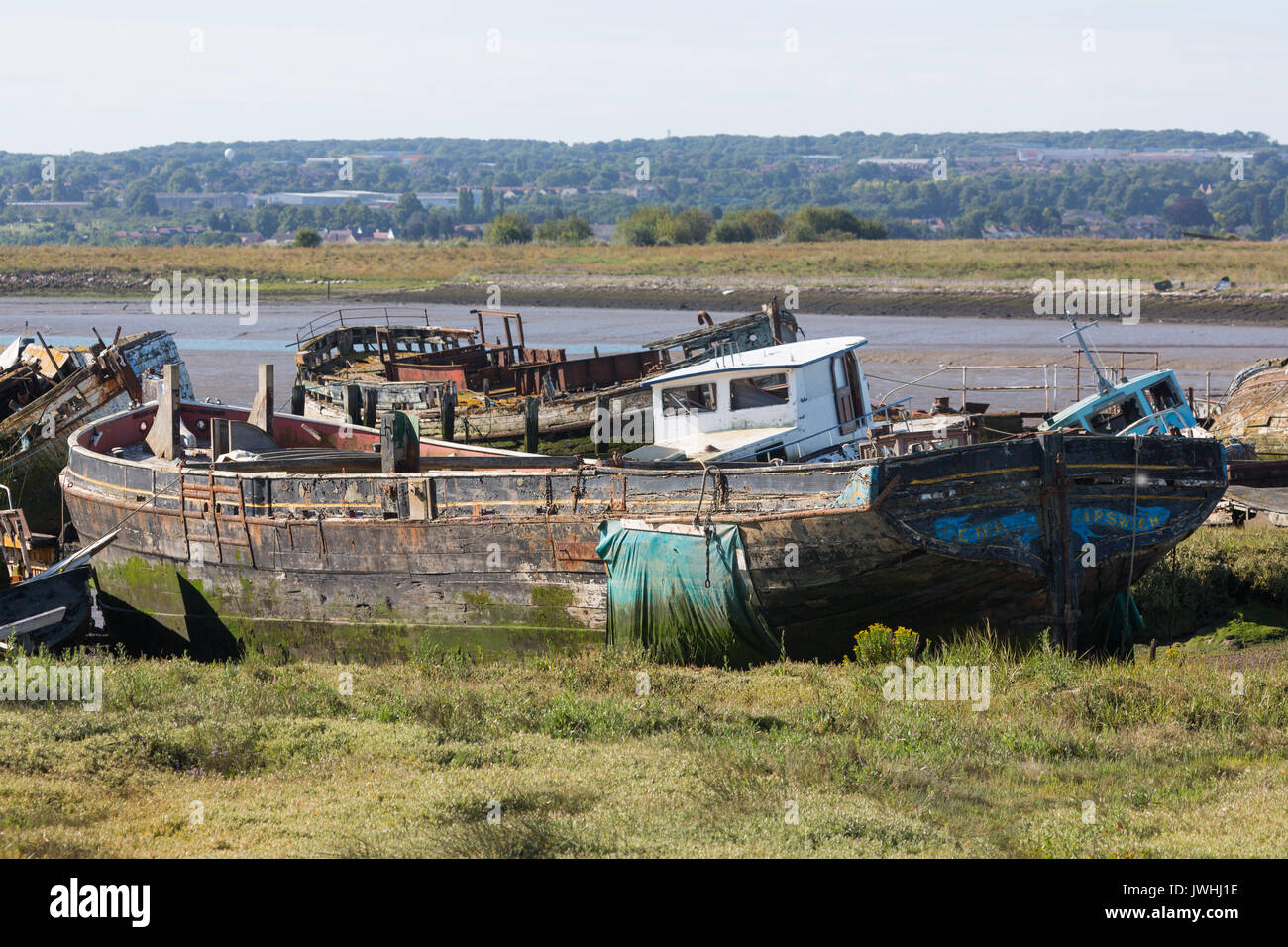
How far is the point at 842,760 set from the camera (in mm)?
11281

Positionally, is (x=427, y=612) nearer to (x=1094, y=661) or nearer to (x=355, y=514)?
(x=355, y=514)

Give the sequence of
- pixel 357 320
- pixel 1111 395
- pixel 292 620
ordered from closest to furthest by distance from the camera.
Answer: pixel 292 620, pixel 1111 395, pixel 357 320

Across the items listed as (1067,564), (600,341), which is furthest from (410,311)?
(1067,564)

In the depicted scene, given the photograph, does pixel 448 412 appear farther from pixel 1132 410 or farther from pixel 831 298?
pixel 831 298

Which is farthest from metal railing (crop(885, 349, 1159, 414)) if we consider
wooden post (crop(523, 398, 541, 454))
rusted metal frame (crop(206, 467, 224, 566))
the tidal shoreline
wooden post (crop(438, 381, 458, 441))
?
the tidal shoreline

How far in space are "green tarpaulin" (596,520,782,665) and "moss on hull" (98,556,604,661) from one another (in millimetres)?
780

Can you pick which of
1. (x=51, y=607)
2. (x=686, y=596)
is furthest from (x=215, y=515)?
(x=686, y=596)

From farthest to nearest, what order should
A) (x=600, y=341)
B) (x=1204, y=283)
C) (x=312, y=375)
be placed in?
(x=1204, y=283)
(x=600, y=341)
(x=312, y=375)

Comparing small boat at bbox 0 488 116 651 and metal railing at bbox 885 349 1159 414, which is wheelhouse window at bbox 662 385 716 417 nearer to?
metal railing at bbox 885 349 1159 414

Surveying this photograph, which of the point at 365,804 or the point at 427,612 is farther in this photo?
the point at 427,612

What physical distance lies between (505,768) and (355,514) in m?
6.49

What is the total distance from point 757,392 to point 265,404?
835 cm

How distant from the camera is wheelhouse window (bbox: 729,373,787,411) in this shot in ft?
62.4

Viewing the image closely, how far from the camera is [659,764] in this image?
36.8 feet
